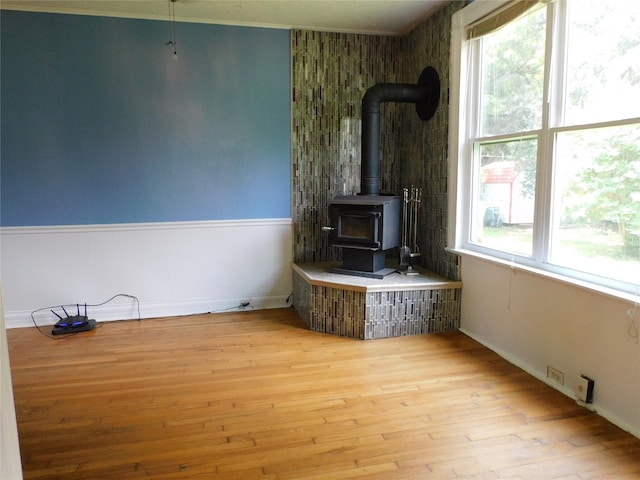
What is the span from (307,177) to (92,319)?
2218 millimetres

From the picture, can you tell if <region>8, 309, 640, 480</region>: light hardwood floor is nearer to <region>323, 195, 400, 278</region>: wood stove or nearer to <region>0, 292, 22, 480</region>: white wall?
<region>323, 195, 400, 278</region>: wood stove

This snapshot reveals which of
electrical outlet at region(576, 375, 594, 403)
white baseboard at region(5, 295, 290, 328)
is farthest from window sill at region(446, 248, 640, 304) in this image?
white baseboard at region(5, 295, 290, 328)

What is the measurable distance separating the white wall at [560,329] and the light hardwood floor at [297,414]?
4.4 inches

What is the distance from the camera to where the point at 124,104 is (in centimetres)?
384

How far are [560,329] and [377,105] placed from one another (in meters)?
2.23

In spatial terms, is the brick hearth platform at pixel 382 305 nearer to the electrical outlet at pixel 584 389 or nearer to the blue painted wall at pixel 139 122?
the blue painted wall at pixel 139 122

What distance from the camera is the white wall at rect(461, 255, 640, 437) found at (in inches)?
87.4

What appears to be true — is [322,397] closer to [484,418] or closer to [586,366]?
[484,418]

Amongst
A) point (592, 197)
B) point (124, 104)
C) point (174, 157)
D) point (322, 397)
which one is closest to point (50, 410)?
point (322, 397)

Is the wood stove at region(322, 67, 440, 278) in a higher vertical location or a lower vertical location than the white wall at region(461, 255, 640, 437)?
higher

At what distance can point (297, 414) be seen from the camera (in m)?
2.38

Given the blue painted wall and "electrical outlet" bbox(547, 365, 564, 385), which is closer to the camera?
"electrical outlet" bbox(547, 365, 564, 385)

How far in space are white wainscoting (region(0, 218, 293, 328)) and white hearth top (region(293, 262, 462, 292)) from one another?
64 cm

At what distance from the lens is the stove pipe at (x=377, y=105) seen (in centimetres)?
381
